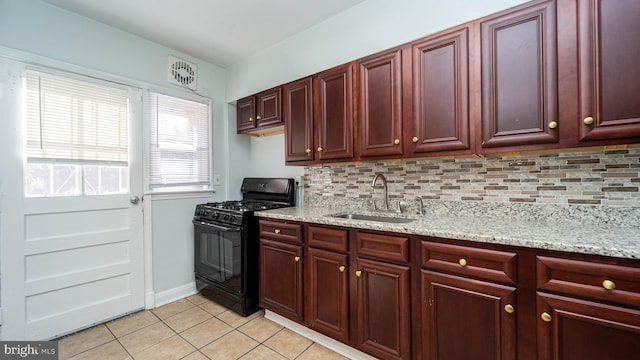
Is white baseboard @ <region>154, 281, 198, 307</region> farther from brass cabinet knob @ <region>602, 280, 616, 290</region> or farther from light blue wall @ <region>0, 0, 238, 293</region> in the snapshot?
brass cabinet knob @ <region>602, 280, 616, 290</region>

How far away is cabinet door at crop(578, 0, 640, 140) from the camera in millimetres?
1110

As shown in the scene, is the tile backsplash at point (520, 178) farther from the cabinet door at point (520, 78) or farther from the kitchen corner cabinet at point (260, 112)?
the kitchen corner cabinet at point (260, 112)

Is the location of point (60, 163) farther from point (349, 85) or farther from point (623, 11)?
point (623, 11)

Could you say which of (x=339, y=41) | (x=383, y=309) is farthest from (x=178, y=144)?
(x=383, y=309)

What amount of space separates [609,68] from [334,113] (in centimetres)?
145

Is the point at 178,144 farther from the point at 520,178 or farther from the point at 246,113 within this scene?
the point at 520,178

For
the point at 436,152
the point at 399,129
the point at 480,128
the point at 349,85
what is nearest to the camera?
the point at 480,128

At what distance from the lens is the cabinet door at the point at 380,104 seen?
171 centimetres

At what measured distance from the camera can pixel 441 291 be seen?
1.33 metres

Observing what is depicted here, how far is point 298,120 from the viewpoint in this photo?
2.26 metres

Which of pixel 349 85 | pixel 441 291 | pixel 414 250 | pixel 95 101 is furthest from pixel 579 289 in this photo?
pixel 95 101

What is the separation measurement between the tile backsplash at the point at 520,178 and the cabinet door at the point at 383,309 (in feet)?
2.27

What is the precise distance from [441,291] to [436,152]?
79 centimetres

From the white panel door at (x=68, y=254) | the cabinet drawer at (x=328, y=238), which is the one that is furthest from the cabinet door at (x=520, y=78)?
the white panel door at (x=68, y=254)
